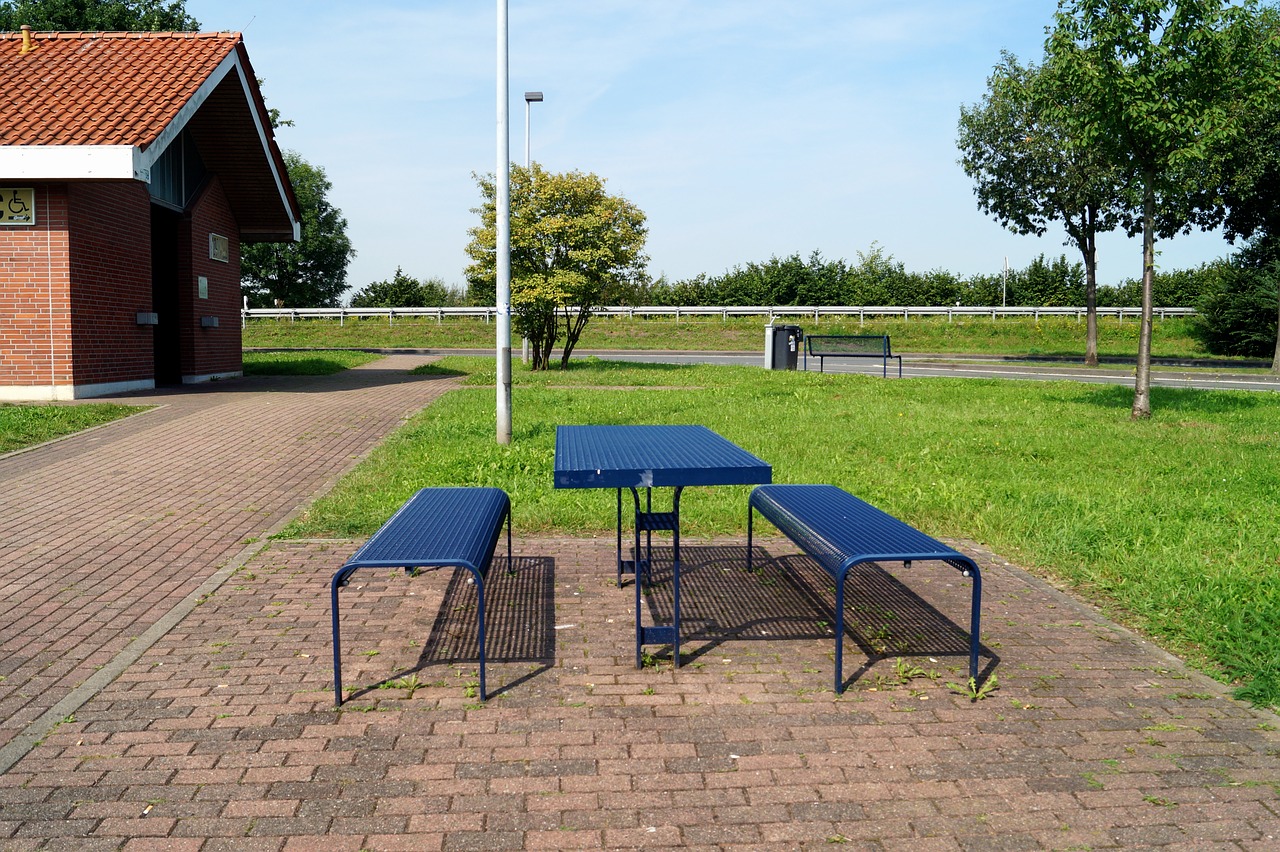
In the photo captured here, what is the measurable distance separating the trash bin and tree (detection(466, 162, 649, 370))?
368 cm

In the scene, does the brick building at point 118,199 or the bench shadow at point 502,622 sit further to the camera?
the brick building at point 118,199

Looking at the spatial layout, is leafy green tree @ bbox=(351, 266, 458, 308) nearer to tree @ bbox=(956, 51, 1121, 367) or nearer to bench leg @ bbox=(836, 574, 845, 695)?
tree @ bbox=(956, 51, 1121, 367)

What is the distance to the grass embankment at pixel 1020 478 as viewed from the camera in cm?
552

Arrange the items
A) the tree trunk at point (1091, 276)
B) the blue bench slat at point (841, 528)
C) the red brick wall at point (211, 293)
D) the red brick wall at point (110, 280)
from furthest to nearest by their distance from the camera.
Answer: the tree trunk at point (1091, 276)
the red brick wall at point (211, 293)
the red brick wall at point (110, 280)
the blue bench slat at point (841, 528)

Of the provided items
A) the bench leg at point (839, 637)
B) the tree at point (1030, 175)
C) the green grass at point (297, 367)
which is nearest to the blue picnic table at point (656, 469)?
the bench leg at point (839, 637)

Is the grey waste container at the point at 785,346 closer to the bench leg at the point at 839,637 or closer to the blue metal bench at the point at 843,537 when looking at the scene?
the blue metal bench at the point at 843,537

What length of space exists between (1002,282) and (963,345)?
511 inches

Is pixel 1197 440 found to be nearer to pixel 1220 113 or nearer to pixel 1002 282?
pixel 1220 113

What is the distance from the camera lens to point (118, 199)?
52.6 ft

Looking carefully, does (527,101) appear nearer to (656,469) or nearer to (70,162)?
(70,162)

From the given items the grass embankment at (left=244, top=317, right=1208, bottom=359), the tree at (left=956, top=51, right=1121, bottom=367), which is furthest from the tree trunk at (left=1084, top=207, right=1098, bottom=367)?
the grass embankment at (left=244, top=317, right=1208, bottom=359)

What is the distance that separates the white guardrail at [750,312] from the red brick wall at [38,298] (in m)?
28.9

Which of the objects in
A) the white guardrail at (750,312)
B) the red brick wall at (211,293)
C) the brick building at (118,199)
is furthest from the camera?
the white guardrail at (750,312)

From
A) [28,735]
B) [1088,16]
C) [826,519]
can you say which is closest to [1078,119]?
[1088,16]
